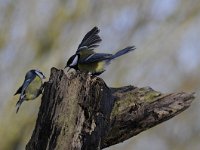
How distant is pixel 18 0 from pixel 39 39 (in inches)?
20.8

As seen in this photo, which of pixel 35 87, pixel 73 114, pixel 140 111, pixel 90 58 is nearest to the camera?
pixel 73 114

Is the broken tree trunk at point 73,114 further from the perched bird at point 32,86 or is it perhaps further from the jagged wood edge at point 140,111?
the perched bird at point 32,86

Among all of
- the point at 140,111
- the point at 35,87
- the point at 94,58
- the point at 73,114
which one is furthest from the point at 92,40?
the point at 73,114

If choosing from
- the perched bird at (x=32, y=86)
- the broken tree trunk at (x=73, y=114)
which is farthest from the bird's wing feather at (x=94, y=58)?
the broken tree trunk at (x=73, y=114)

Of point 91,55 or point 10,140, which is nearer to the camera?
point 91,55

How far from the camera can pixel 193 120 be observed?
356 inches

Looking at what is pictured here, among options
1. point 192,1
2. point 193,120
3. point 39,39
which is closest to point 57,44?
point 39,39

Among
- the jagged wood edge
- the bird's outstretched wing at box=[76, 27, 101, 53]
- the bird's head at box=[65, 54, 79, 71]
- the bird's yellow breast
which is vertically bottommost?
the jagged wood edge

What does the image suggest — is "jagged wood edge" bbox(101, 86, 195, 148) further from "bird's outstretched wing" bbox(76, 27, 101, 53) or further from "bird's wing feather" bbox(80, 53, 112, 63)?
"bird's outstretched wing" bbox(76, 27, 101, 53)

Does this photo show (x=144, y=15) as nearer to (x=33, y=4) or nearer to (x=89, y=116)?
(x=33, y=4)

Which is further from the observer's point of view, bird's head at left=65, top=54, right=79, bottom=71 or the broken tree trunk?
bird's head at left=65, top=54, right=79, bottom=71

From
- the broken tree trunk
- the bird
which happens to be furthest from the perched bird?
the broken tree trunk

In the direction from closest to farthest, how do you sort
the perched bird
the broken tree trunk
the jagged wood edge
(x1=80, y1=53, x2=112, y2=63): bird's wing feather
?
the broken tree trunk → the jagged wood edge → the perched bird → (x1=80, y1=53, x2=112, y2=63): bird's wing feather

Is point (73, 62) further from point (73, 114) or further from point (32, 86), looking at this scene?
point (73, 114)
